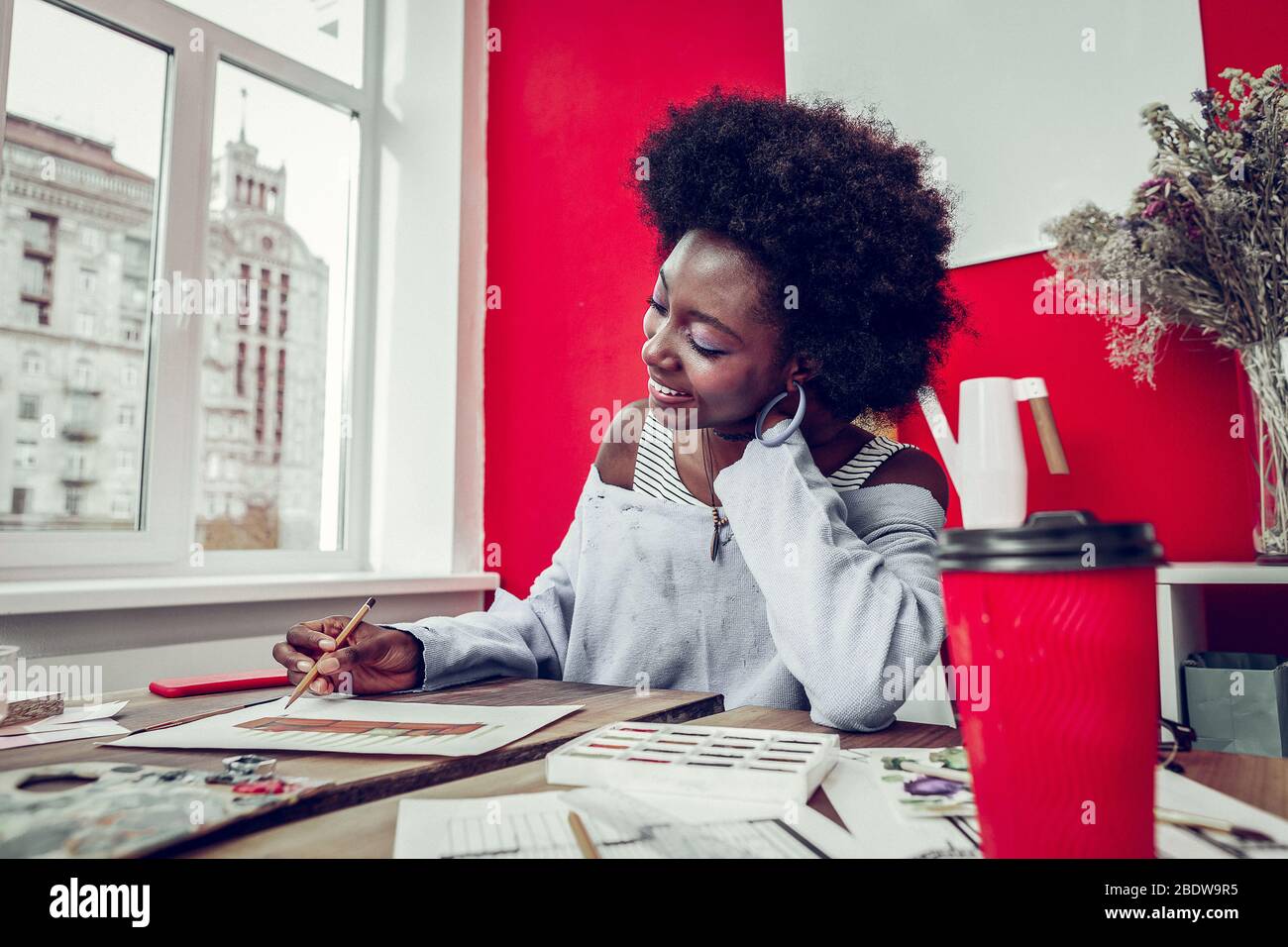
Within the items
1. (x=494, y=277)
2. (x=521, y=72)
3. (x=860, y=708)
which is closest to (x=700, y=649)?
(x=860, y=708)

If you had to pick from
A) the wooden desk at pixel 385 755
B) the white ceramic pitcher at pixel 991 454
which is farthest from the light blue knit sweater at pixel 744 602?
the white ceramic pitcher at pixel 991 454

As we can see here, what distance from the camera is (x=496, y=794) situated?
1.83ft

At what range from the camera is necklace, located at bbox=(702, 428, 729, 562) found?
4.09 ft

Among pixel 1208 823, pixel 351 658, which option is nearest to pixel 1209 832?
pixel 1208 823

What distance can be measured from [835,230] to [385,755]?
2.99 feet

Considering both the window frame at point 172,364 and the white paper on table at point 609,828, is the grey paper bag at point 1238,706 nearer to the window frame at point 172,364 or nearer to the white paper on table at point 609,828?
the white paper on table at point 609,828

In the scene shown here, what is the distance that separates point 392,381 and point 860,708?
2.25 m

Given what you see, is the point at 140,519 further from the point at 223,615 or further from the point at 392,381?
the point at 392,381

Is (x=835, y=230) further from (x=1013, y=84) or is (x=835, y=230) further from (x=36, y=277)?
(x=36, y=277)

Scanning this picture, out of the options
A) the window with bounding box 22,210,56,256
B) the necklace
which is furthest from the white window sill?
the necklace

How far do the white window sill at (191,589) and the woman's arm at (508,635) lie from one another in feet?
2.81

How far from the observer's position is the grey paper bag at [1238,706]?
1.42 metres

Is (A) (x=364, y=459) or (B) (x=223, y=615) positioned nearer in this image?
(B) (x=223, y=615)

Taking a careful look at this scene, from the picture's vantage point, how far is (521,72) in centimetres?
269
